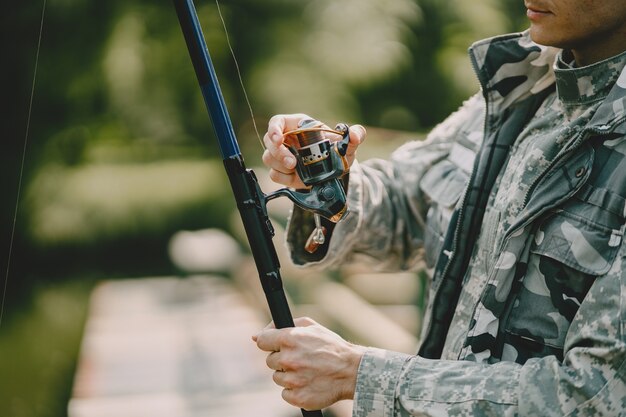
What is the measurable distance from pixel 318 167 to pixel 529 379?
0.54m

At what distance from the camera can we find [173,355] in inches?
181

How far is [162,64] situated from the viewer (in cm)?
419

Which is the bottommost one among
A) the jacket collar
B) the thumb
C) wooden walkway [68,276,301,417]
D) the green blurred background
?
wooden walkway [68,276,301,417]

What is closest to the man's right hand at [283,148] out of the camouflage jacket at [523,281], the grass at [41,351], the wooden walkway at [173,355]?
the camouflage jacket at [523,281]

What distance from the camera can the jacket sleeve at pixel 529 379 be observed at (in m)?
1.32

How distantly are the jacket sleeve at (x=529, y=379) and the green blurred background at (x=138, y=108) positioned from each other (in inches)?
108

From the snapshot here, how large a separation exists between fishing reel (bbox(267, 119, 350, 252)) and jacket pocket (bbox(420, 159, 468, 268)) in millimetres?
378

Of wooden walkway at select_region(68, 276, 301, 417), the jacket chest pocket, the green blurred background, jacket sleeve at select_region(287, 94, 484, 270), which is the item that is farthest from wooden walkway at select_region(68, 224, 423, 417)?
the jacket chest pocket

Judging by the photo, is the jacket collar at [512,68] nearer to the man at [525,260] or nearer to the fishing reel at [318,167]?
the man at [525,260]

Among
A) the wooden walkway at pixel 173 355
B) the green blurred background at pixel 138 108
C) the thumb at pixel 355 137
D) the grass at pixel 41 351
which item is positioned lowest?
the wooden walkway at pixel 173 355

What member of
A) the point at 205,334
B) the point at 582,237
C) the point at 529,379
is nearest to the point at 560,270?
the point at 582,237

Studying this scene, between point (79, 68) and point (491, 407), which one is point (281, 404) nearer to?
point (79, 68)

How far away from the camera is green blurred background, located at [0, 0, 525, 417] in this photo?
13.2ft

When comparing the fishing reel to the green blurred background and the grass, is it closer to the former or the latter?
the green blurred background
